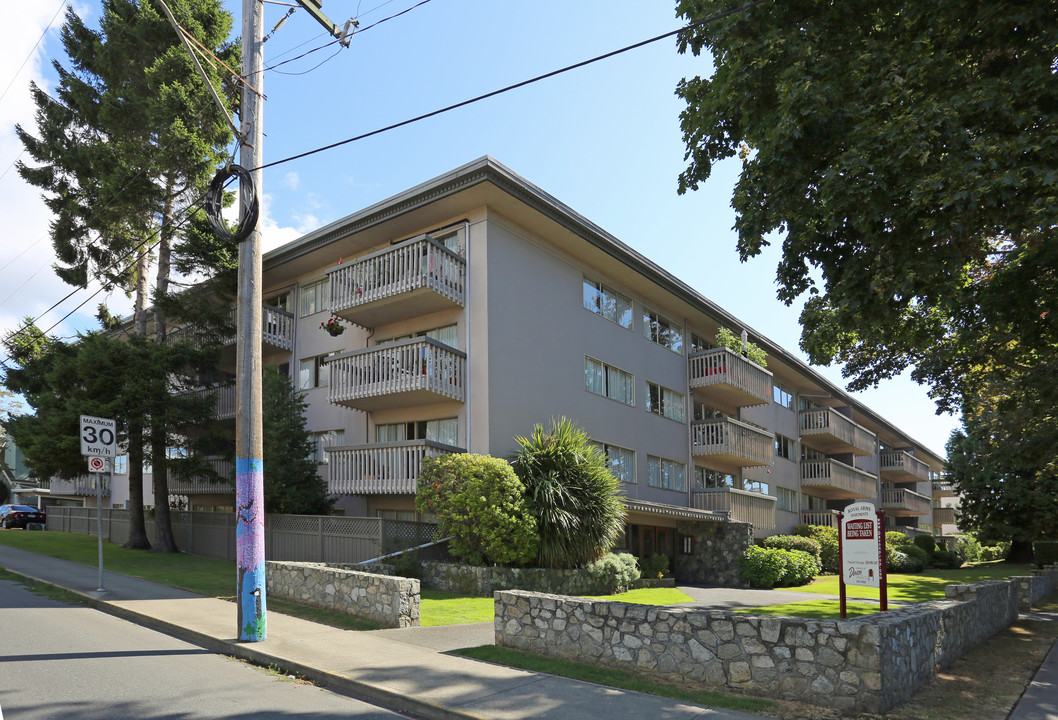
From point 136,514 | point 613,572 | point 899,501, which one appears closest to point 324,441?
point 136,514

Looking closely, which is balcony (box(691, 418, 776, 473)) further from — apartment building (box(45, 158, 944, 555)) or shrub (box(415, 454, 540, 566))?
shrub (box(415, 454, 540, 566))

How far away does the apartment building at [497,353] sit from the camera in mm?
19297

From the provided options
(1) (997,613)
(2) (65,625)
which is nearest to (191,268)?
(2) (65,625)

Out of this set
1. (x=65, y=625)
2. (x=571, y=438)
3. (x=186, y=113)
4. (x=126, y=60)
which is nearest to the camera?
(x=65, y=625)

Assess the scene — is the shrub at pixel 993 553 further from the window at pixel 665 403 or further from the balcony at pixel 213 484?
the balcony at pixel 213 484

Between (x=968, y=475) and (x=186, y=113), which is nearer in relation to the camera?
(x=186, y=113)

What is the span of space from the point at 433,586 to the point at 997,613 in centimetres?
1136

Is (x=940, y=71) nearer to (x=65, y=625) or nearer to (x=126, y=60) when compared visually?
(x=65, y=625)

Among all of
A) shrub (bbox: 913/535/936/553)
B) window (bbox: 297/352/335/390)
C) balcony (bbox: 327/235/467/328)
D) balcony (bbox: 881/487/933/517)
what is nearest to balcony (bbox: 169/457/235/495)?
window (bbox: 297/352/335/390)

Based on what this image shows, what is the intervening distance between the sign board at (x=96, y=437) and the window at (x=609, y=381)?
1295 centimetres

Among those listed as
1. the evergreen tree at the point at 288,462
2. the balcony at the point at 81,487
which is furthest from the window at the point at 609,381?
the balcony at the point at 81,487

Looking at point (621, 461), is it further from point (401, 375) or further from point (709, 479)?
point (401, 375)

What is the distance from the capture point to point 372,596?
39.2 feet

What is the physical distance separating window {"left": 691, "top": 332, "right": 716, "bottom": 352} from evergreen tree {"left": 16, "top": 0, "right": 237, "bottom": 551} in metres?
17.7
